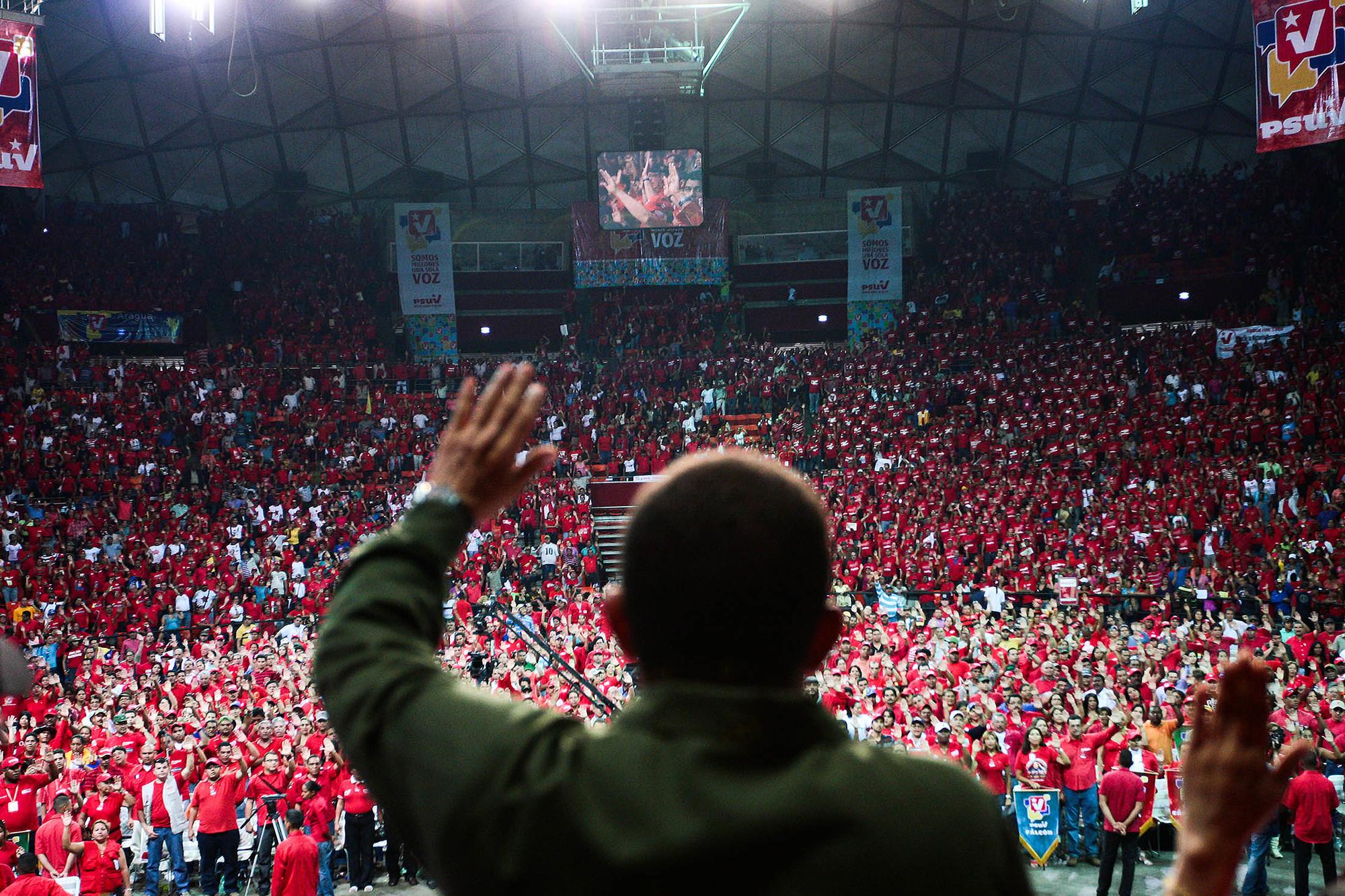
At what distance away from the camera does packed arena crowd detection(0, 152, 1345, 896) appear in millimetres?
12328

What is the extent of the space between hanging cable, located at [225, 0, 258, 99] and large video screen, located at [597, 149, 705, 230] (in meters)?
11.2

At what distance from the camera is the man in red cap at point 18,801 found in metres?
11.3

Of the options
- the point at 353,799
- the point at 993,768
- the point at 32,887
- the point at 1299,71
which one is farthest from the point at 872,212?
the point at 32,887

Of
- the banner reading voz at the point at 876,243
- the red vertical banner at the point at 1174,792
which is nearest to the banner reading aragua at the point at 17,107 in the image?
the red vertical banner at the point at 1174,792

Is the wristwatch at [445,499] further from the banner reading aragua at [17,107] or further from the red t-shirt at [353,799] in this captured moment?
the banner reading aragua at [17,107]

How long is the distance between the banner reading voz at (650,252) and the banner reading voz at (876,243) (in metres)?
4.30

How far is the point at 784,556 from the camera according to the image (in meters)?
1.33

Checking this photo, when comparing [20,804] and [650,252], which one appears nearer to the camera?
[20,804]

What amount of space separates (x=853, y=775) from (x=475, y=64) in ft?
130

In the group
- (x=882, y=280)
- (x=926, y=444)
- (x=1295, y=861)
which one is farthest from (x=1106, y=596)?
(x=882, y=280)

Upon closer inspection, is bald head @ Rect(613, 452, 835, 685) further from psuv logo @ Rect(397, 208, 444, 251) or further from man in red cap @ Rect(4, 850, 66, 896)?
psuv logo @ Rect(397, 208, 444, 251)

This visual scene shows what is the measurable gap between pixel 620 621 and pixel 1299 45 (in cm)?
2334

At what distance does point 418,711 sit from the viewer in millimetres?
1308

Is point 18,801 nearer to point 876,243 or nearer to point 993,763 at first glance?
point 993,763
